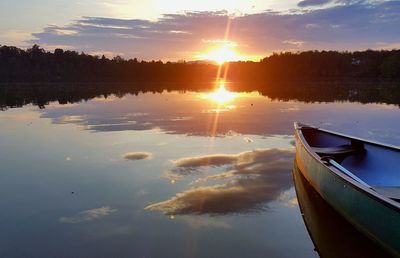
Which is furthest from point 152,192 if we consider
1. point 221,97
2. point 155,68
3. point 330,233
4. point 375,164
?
point 155,68

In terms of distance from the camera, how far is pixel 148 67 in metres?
107

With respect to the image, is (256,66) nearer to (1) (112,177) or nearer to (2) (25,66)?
(2) (25,66)

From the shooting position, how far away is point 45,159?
9828 millimetres

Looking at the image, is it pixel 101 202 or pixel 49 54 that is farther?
pixel 49 54

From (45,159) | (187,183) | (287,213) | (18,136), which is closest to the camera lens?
(287,213)

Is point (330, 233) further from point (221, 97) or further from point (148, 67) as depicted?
point (148, 67)

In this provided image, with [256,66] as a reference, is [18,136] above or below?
below

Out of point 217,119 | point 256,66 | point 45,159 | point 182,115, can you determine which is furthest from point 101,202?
point 256,66

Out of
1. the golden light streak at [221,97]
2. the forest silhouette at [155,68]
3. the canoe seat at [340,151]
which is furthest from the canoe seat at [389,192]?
the forest silhouette at [155,68]

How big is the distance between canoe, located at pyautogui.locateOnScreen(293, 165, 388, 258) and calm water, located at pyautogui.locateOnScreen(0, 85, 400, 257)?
0.52 ft

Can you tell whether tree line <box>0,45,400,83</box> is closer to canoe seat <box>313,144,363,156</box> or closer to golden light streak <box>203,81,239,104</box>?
golden light streak <box>203,81,239,104</box>

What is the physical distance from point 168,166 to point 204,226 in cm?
354

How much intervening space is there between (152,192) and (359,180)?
3.49 meters

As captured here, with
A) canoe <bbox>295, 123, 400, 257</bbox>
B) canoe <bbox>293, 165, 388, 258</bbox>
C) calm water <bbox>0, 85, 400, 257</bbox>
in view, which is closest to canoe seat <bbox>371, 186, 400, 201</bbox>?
canoe <bbox>295, 123, 400, 257</bbox>
